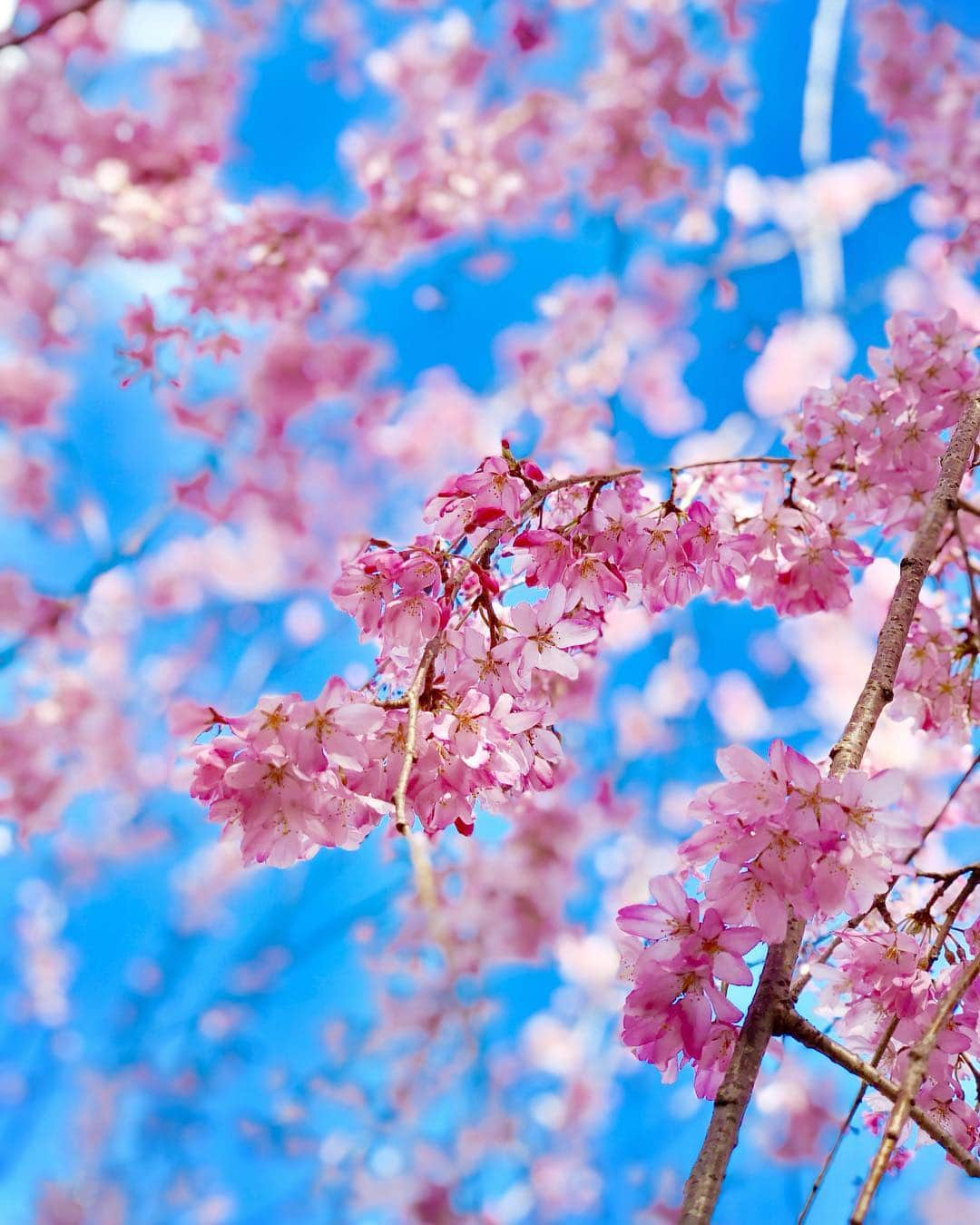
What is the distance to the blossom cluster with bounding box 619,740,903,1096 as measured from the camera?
108cm

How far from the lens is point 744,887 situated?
3.60 feet

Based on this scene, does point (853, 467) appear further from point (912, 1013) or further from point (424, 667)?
point (424, 667)

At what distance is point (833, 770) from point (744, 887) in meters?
0.17

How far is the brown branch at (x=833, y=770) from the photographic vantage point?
81 centimetres

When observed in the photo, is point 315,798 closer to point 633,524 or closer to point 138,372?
point 633,524

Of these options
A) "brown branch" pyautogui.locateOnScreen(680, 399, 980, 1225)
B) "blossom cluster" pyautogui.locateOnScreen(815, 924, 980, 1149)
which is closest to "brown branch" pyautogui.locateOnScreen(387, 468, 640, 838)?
"brown branch" pyautogui.locateOnScreen(680, 399, 980, 1225)

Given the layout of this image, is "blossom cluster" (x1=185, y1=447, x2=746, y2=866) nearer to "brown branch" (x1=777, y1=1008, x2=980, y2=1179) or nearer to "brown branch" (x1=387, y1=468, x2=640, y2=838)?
"brown branch" (x1=387, y1=468, x2=640, y2=838)

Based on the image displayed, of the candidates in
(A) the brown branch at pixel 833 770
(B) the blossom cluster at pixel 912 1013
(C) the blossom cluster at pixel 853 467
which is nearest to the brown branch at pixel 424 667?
(A) the brown branch at pixel 833 770

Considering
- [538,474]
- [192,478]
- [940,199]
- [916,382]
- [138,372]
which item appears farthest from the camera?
[192,478]

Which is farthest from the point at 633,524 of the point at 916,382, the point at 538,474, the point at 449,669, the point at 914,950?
the point at 916,382

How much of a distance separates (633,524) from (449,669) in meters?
0.50

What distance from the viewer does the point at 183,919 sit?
808 cm

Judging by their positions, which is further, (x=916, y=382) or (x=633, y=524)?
(x=916, y=382)

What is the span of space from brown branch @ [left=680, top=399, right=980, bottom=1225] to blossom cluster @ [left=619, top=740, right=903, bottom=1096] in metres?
0.04
